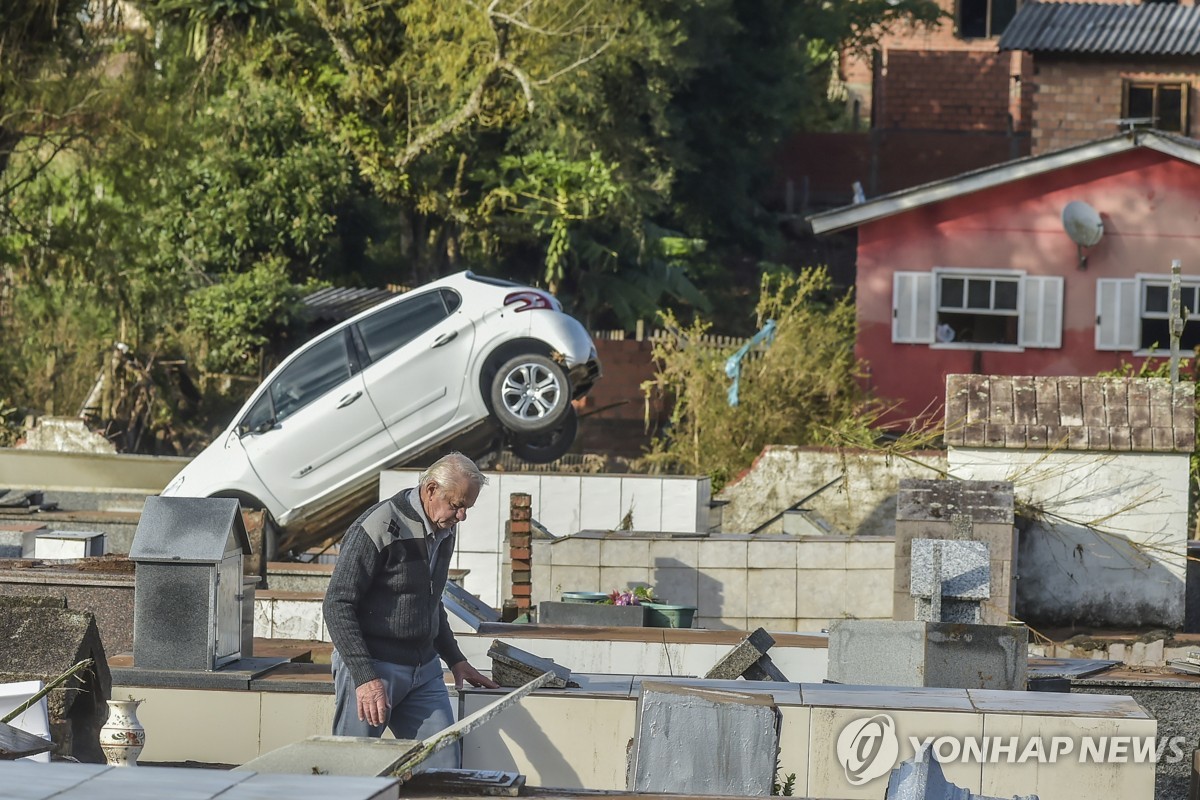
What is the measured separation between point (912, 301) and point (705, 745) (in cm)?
1937

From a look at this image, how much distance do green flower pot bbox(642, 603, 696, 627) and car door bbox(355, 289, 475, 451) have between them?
17.4 feet

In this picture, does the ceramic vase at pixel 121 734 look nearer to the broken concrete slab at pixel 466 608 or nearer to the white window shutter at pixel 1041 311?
the broken concrete slab at pixel 466 608

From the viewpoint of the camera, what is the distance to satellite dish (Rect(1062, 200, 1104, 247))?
2367 centimetres

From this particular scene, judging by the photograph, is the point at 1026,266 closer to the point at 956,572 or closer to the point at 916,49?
the point at 956,572

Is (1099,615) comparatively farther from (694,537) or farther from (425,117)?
(425,117)

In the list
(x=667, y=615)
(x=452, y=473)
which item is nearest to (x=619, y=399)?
(x=667, y=615)

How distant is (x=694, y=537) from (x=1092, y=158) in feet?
45.5

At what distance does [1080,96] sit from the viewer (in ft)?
115

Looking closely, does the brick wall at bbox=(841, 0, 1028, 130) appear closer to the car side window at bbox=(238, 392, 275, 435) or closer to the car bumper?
the car bumper

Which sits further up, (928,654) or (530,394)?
(530,394)

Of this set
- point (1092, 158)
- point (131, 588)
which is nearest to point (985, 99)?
point (1092, 158)

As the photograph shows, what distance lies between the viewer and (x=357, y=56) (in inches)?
1183

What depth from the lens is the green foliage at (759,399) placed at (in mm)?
19062

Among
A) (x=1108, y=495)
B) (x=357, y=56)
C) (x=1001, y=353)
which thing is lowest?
(x=1108, y=495)
